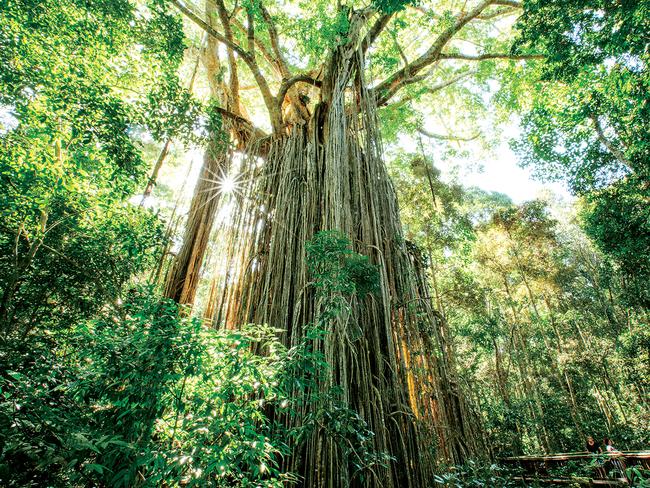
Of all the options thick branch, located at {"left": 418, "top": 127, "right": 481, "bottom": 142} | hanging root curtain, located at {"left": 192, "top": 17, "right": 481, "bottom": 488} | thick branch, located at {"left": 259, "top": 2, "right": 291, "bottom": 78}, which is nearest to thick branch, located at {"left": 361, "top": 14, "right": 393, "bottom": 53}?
hanging root curtain, located at {"left": 192, "top": 17, "right": 481, "bottom": 488}

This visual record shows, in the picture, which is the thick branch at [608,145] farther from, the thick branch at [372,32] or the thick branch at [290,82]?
the thick branch at [290,82]

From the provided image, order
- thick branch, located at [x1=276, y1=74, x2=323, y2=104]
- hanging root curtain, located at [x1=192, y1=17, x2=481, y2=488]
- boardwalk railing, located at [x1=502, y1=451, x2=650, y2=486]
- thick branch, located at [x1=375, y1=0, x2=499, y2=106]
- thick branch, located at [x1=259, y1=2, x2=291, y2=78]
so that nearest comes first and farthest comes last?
1. hanging root curtain, located at [x1=192, y1=17, x2=481, y2=488]
2. boardwalk railing, located at [x1=502, y1=451, x2=650, y2=486]
3. thick branch, located at [x1=259, y1=2, x2=291, y2=78]
4. thick branch, located at [x1=276, y1=74, x2=323, y2=104]
5. thick branch, located at [x1=375, y1=0, x2=499, y2=106]

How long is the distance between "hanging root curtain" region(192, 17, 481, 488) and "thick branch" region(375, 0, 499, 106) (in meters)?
1.17

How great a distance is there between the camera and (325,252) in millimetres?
2186

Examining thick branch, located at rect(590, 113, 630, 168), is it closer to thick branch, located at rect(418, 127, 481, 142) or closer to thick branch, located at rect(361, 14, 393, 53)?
thick branch, located at rect(418, 127, 481, 142)

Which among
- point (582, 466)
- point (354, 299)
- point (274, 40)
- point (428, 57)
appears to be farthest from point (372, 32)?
point (582, 466)

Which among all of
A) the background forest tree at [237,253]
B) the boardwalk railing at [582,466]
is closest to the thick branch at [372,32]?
the background forest tree at [237,253]

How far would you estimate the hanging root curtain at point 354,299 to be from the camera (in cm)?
234

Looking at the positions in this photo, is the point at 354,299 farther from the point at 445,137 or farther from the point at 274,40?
the point at 445,137

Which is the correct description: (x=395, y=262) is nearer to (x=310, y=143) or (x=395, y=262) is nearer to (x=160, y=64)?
(x=310, y=143)

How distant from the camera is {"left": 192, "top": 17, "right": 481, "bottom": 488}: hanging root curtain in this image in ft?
7.68

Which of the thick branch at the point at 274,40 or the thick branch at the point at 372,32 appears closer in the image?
the thick branch at the point at 372,32

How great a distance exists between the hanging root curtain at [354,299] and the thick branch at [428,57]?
1.17 meters

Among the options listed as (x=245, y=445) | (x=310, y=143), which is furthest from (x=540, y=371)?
(x=245, y=445)
